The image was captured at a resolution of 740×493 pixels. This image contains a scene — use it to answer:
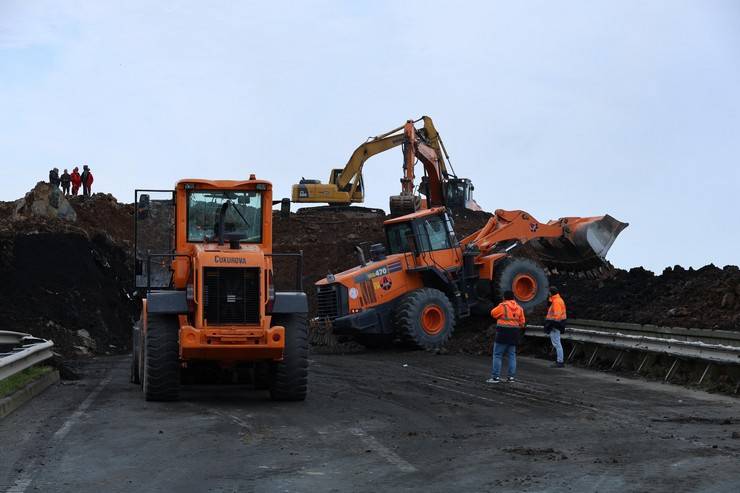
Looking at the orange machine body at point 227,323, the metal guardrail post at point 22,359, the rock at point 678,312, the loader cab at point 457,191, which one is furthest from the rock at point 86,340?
the loader cab at point 457,191

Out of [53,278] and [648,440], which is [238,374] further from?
[53,278]

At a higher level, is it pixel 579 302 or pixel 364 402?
pixel 579 302

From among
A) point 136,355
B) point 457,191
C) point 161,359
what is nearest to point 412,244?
point 136,355

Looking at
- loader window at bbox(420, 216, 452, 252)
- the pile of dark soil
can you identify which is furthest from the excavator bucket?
loader window at bbox(420, 216, 452, 252)

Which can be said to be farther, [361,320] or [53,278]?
[53,278]

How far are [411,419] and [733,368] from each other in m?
6.58

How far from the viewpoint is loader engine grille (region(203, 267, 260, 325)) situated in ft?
51.2

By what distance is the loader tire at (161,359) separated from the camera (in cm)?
1567

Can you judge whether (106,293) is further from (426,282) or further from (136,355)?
(136,355)

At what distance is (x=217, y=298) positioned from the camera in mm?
15617

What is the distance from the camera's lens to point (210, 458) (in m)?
10.7

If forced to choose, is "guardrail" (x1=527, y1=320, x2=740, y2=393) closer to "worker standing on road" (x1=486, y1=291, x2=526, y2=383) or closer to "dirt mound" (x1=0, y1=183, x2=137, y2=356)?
"worker standing on road" (x1=486, y1=291, x2=526, y2=383)

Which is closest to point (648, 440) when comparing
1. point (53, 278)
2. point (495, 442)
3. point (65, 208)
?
point (495, 442)

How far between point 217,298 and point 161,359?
1.16 m
